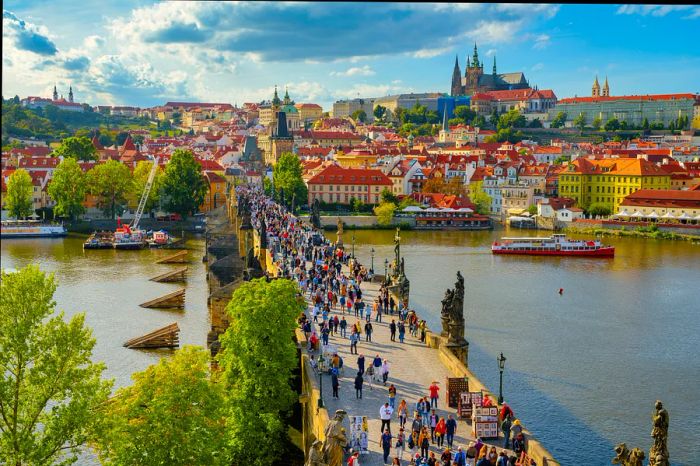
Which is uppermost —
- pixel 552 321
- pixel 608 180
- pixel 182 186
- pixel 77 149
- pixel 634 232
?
pixel 77 149

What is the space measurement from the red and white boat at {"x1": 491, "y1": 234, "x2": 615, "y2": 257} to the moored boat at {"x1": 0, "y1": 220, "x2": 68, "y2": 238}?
798 inches

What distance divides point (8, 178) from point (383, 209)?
19.5 m

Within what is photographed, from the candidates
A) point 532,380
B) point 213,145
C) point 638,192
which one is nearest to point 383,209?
point 638,192

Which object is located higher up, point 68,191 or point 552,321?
point 68,191

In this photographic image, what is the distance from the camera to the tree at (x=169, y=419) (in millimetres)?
8672

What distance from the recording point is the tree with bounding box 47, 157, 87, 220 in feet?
147

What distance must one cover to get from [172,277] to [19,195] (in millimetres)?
18619

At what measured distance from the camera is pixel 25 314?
8250mm

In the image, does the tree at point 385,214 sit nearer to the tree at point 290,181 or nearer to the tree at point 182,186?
the tree at point 290,181

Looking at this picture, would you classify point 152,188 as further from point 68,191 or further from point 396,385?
point 396,385

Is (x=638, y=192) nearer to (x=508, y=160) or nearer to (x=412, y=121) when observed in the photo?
(x=508, y=160)

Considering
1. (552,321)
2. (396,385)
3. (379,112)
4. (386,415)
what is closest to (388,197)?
(552,321)

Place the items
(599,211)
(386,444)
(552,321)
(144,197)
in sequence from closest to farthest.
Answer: (386,444), (552,321), (144,197), (599,211)

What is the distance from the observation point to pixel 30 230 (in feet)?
135
